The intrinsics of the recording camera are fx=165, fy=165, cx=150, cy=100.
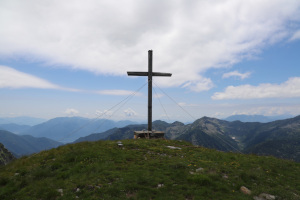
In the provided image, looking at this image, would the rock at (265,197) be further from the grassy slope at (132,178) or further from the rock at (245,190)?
the rock at (245,190)

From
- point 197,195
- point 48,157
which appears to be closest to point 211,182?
point 197,195

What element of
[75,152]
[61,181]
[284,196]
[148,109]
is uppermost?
[148,109]

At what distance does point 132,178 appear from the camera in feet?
30.2

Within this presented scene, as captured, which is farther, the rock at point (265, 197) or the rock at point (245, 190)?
the rock at point (245, 190)

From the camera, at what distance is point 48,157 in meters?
12.4

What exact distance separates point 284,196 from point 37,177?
13.4 metres

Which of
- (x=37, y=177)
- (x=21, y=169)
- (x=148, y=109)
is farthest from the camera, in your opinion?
(x=148, y=109)

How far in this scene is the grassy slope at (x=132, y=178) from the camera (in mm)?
8008

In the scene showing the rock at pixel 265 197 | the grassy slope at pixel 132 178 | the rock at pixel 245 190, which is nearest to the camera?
the grassy slope at pixel 132 178

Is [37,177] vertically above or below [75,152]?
below

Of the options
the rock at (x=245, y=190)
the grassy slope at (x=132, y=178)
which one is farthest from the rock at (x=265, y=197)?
the rock at (x=245, y=190)

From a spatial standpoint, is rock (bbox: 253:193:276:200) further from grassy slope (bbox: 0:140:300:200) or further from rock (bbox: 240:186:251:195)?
rock (bbox: 240:186:251:195)

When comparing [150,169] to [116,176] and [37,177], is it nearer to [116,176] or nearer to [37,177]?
[116,176]

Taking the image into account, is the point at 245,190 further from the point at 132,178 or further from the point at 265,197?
the point at 132,178
